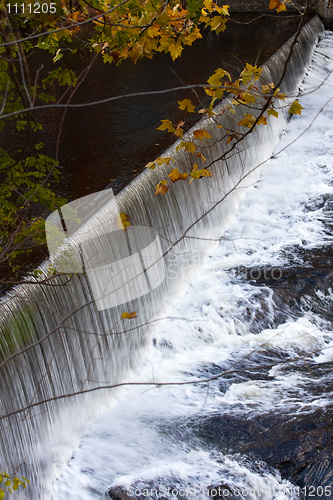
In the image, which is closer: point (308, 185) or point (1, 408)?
point (1, 408)

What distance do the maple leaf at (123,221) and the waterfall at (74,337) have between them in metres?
0.08

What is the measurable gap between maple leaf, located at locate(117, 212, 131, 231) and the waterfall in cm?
8

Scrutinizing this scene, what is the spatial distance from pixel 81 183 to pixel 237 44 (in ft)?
26.1

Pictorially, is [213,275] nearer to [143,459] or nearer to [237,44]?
[143,459]

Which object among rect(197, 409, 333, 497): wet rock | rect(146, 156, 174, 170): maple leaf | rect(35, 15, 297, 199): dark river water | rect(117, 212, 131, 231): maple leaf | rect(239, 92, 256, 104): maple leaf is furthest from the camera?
rect(35, 15, 297, 199): dark river water

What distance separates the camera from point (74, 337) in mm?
4535

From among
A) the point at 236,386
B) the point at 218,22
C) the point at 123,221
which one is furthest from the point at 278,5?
the point at 236,386

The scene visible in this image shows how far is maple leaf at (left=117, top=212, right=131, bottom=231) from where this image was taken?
5.34 m

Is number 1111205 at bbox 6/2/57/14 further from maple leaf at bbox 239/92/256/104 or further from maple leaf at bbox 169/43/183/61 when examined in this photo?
maple leaf at bbox 239/92/256/104

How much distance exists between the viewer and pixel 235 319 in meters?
5.59

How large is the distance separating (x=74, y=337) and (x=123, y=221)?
133 cm

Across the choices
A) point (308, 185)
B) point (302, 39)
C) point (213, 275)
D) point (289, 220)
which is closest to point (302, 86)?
point (302, 39)

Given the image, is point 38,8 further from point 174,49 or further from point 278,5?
point 278,5

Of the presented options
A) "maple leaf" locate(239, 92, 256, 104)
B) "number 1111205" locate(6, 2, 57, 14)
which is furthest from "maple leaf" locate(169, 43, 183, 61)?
"number 1111205" locate(6, 2, 57, 14)
